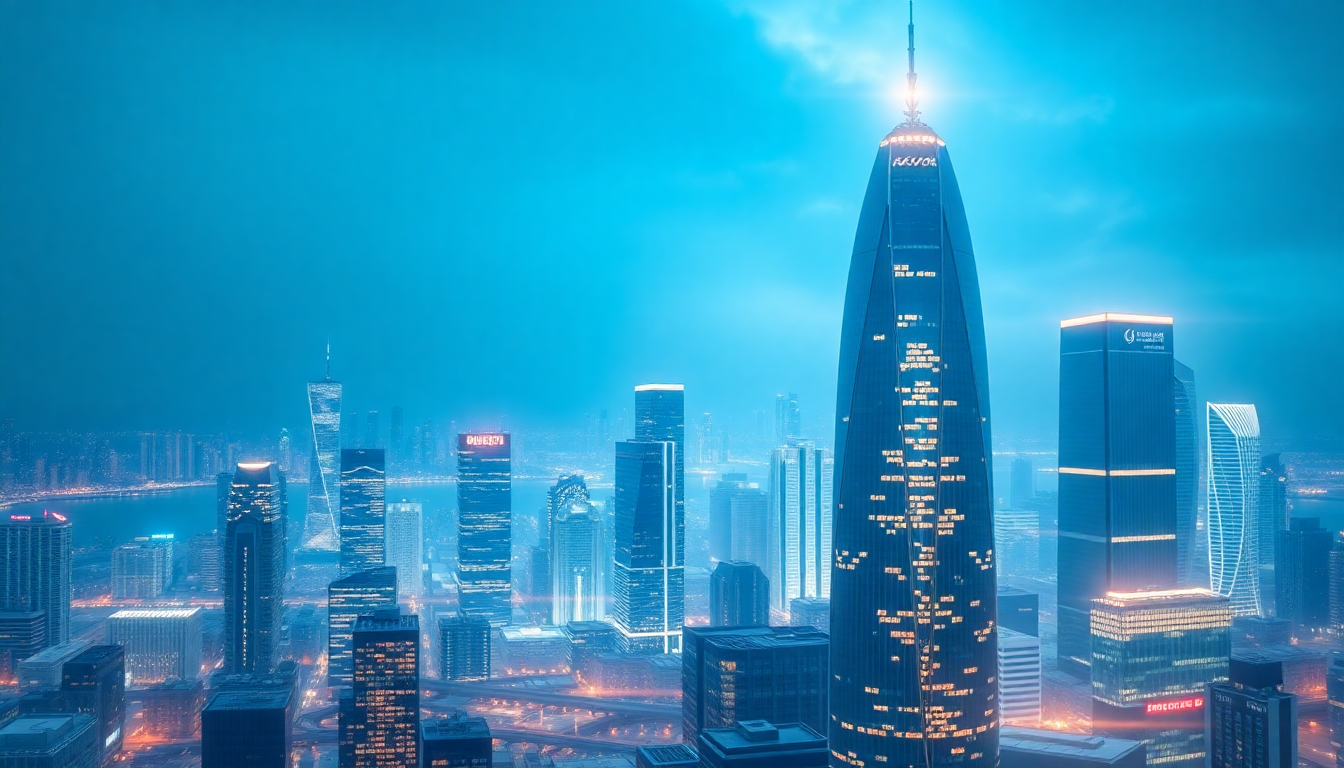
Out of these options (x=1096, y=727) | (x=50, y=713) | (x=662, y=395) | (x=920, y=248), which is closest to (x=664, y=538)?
(x=662, y=395)

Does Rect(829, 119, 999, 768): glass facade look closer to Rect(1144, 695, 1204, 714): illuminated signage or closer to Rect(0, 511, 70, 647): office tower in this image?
Rect(1144, 695, 1204, 714): illuminated signage

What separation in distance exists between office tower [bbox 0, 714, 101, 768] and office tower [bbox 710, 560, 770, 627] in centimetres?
3620

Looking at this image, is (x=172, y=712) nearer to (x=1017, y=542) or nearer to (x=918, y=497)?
(x=918, y=497)

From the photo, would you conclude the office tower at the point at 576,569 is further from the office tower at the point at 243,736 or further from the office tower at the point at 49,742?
the office tower at the point at 243,736

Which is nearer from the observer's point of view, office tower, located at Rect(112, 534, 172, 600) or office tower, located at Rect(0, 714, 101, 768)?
office tower, located at Rect(0, 714, 101, 768)

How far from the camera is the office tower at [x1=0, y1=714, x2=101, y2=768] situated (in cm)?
3819

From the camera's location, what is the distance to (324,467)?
322 feet

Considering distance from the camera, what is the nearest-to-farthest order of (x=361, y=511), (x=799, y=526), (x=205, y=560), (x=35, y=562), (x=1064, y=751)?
(x=1064, y=751)
(x=35, y=562)
(x=799, y=526)
(x=205, y=560)
(x=361, y=511)

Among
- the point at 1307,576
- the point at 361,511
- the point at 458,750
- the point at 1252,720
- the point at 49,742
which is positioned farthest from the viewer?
the point at 361,511

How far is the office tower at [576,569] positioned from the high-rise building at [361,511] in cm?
1759

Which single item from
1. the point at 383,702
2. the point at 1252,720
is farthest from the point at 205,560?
the point at 1252,720

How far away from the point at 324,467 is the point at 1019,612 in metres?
69.4

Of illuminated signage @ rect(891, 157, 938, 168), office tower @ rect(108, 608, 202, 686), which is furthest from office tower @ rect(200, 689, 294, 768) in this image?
office tower @ rect(108, 608, 202, 686)

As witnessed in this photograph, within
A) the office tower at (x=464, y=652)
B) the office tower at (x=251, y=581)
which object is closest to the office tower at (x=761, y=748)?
the office tower at (x=464, y=652)
